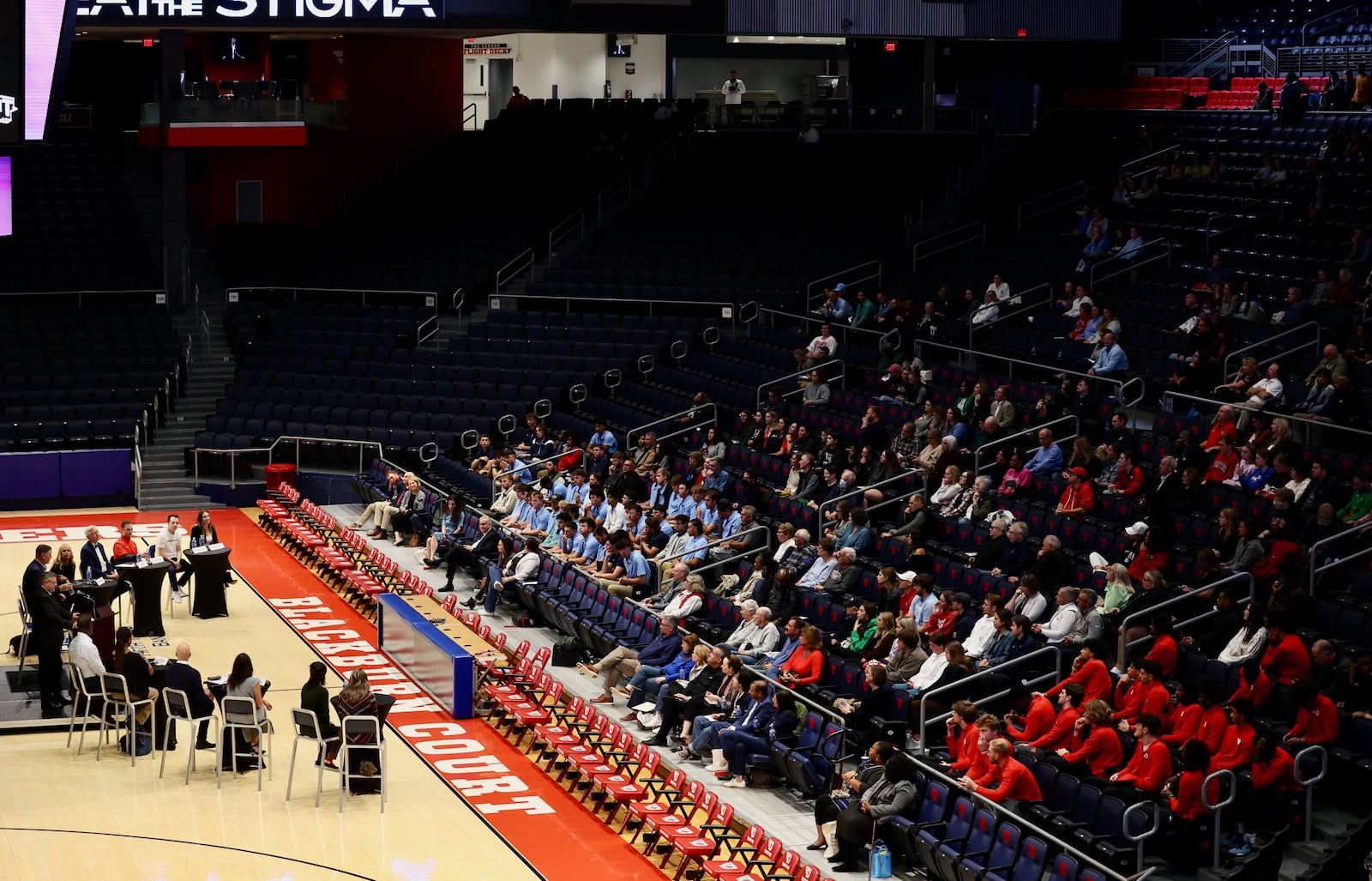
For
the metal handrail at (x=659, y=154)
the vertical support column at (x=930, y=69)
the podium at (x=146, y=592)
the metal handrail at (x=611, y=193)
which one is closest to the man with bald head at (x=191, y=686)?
the podium at (x=146, y=592)

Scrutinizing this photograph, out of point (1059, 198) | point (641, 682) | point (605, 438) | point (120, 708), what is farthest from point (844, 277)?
point (120, 708)

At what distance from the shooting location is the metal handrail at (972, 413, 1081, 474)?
2023cm

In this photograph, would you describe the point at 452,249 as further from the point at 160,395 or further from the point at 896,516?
the point at 896,516

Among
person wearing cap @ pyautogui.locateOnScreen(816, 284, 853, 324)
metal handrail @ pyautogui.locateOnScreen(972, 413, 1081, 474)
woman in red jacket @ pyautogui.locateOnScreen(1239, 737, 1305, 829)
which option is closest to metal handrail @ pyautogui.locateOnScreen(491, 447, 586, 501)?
person wearing cap @ pyautogui.locateOnScreen(816, 284, 853, 324)

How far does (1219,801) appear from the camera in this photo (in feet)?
41.6

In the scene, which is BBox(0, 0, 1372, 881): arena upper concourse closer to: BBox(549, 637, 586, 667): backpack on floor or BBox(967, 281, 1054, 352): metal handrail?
BBox(549, 637, 586, 667): backpack on floor

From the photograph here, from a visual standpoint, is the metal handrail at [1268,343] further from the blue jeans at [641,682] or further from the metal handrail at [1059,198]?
the metal handrail at [1059,198]

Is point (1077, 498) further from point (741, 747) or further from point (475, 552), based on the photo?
point (475, 552)

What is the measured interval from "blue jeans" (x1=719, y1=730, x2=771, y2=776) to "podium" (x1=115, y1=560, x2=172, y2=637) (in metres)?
8.11

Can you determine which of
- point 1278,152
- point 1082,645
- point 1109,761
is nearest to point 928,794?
point 1109,761

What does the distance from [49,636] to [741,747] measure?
7.06 metres

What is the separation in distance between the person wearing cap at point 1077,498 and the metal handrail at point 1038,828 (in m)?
4.90

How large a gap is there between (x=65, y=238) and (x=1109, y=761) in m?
26.0

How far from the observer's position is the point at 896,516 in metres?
21.0
